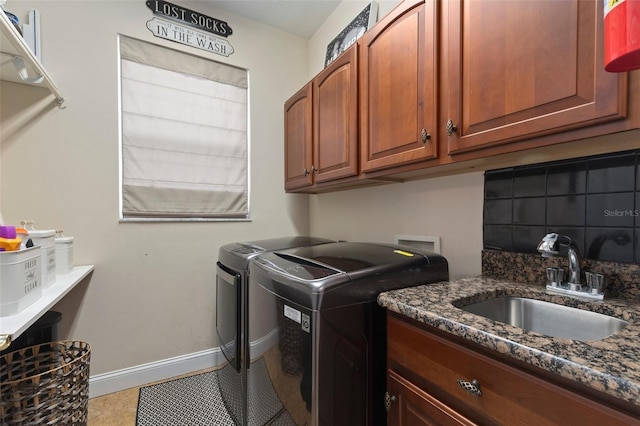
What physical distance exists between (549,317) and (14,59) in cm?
259

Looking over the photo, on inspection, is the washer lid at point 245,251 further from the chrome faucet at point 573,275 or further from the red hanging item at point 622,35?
the red hanging item at point 622,35

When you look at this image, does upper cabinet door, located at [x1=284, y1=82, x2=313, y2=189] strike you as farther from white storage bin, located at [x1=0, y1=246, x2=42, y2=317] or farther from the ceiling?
white storage bin, located at [x1=0, y1=246, x2=42, y2=317]

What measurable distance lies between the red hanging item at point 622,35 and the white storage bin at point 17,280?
173 cm

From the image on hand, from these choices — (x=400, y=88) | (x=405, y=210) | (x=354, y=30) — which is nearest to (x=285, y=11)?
(x=354, y=30)

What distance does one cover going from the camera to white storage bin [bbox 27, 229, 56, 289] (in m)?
1.29

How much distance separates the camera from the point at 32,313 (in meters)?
0.98

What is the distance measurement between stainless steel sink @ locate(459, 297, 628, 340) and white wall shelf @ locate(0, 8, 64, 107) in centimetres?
199

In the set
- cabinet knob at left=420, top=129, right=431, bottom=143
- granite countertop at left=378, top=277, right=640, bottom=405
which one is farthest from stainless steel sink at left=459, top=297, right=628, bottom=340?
cabinet knob at left=420, top=129, right=431, bottom=143

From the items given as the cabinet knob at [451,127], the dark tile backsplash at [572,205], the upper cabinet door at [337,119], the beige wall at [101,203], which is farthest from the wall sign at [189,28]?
the dark tile backsplash at [572,205]

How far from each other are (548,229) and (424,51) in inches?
33.3

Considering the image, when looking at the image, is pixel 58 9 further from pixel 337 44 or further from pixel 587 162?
pixel 587 162

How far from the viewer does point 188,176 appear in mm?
2184

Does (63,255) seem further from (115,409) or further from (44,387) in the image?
(115,409)

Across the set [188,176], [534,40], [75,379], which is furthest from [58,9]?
[534,40]
